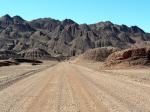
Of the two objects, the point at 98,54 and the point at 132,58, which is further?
the point at 98,54

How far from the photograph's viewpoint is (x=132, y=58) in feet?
240

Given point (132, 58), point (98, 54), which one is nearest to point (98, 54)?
point (98, 54)

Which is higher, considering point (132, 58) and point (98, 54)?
point (98, 54)

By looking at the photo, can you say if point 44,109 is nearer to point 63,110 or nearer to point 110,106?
point 63,110

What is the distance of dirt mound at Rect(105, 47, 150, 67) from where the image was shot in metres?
71.7

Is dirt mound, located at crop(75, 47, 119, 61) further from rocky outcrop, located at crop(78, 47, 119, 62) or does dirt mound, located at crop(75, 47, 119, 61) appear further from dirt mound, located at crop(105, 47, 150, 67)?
dirt mound, located at crop(105, 47, 150, 67)

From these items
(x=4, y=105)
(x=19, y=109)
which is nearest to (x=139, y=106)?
→ (x=19, y=109)

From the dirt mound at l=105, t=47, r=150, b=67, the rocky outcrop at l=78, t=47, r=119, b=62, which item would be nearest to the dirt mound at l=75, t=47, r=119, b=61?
the rocky outcrop at l=78, t=47, r=119, b=62

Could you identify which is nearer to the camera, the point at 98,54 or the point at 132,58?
the point at 132,58

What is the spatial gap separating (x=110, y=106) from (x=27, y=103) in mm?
4102

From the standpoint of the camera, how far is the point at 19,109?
1516 cm

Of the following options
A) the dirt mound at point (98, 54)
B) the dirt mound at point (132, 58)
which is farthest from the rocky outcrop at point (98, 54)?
the dirt mound at point (132, 58)

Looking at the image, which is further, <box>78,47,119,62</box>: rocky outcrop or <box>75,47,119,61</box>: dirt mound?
Answer: <box>75,47,119,61</box>: dirt mound

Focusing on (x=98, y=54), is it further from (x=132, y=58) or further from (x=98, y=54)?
(x=132, y=58)
